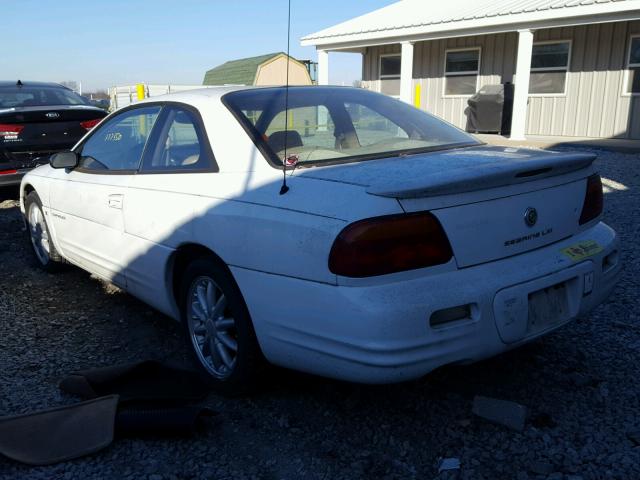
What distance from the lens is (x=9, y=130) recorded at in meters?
7.21

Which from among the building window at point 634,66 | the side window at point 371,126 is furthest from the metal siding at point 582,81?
the side window at point 371,126

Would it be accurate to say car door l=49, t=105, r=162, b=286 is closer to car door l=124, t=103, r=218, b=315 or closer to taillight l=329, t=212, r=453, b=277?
car door l=124, t=103, r=218, b=315

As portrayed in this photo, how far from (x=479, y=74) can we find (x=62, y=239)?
1299cm

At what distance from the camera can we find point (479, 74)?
1518 centimetres

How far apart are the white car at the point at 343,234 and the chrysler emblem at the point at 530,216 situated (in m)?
0.01

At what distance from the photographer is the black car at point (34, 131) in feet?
23.7

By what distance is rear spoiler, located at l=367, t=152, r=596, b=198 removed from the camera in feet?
Answer: 7.45

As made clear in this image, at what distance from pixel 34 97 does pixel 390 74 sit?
1131 centimetres

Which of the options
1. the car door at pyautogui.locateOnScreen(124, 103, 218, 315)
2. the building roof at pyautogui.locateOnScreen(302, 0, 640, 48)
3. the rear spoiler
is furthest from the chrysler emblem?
the building roof at pyautogui.locateOnScreen(302, 0, 640, 48)

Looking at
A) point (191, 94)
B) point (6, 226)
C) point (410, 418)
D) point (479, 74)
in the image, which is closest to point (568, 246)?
point (410, 418)

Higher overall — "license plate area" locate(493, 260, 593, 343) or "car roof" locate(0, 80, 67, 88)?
"car roof" locate(0, 80, 67, 88)

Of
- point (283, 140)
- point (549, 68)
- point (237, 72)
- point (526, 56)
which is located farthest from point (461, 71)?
point (237, 72)

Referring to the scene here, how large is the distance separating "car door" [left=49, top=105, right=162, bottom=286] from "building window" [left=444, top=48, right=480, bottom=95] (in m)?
12.8

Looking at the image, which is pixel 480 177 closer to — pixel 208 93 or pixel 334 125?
pixel 334 125
